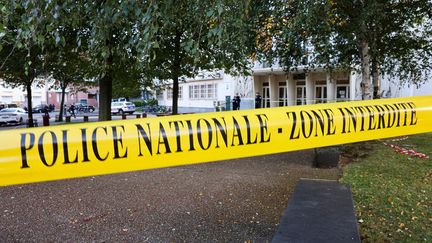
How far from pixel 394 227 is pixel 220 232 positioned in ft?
6.79

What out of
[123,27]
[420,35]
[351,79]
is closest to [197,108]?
[351,79]

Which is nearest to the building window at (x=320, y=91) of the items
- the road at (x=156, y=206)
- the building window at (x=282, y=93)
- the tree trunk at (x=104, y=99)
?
the building window at (x=282, y=93)

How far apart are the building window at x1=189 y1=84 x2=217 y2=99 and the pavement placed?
28.6m

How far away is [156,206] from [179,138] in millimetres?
2707

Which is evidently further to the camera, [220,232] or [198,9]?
[220,232]

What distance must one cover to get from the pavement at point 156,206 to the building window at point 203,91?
94.0 ft

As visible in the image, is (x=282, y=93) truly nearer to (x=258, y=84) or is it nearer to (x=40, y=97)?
(x=258, y=84)

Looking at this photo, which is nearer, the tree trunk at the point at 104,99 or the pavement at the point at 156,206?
the pavement at the point at 156,206

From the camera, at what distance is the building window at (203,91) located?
36438mm

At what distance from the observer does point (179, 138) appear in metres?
2.98

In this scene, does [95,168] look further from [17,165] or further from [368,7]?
[368,7]

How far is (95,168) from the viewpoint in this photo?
9.26 feet

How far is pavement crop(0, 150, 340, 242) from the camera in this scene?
14.2 ft

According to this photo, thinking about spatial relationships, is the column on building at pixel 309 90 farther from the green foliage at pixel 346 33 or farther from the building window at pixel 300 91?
the green foliage at pixel 346 33
